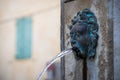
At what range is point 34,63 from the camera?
9711 mm

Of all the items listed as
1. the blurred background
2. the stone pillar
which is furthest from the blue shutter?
the stone pillar

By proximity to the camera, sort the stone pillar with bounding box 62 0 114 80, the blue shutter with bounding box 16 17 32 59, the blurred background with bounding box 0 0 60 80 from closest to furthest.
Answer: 1. the stone pillar with bounding box 62 0 114 80
2. the blurred background with bounding box 0 0 60 80
3. the blue shutter with bounding box 16 17 32 59

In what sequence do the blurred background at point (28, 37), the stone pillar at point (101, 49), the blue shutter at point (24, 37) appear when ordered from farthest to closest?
the blue shutter at point (24, 37) < the blurred background at point (28, 37) < the stone pillar at point (101, 49)

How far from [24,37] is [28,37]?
0.19 meters

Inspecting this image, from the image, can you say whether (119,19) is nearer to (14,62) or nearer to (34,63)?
(34,63)

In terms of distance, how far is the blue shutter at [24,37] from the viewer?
10.1m

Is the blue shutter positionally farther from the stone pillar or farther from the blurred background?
the stone pillar

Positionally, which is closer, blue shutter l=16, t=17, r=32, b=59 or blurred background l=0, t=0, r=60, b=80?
blurred background l=0, t=0, r=60, b=80

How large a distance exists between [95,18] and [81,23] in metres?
0.10

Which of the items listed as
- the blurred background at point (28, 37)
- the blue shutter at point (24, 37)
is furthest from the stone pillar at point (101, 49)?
the blue shutter at point (24, 37)

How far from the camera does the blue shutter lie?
10.1m

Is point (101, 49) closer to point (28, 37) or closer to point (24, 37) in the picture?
point (28, 37)

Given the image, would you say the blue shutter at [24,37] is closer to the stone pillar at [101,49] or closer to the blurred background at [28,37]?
the blurred background at [28,37]

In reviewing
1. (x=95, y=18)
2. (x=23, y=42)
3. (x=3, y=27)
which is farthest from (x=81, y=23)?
(x=3, y=27)
